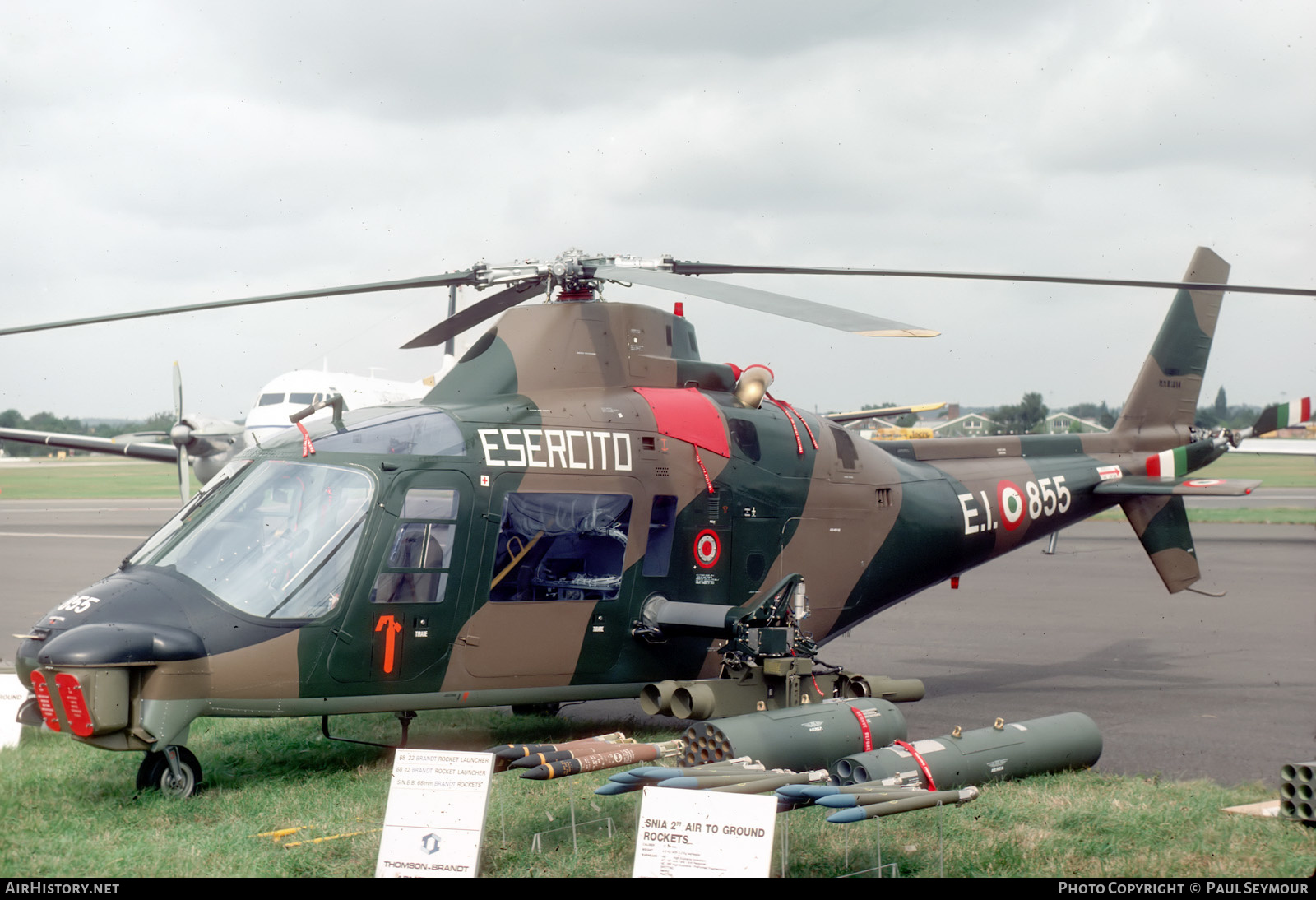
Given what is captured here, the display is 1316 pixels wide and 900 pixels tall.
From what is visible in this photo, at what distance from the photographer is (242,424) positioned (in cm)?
2916

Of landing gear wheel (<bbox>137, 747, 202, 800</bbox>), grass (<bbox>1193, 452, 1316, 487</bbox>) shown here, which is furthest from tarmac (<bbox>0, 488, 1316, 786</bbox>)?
grass (<bbox>1193, 452, 1316, 487</bbox>)

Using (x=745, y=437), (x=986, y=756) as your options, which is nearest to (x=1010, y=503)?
(x=745, y=437)

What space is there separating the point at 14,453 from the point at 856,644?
122m

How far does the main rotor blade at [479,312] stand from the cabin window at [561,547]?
6.14ft

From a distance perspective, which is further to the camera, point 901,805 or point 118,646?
point 118,646

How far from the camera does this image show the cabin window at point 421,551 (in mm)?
7953

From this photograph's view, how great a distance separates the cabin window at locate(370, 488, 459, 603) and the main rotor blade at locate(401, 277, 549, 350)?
208cm

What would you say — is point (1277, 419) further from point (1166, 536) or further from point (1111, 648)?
point (1111, 648)

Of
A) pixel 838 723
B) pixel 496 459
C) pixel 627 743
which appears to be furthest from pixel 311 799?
pixel 838 723

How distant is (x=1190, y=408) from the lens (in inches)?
568

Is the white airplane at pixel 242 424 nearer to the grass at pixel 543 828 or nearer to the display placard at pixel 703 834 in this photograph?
the grass at pixel 543 828

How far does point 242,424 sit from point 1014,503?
22.3 m

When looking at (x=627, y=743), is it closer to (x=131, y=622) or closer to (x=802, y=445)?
(x=131, y=622)
